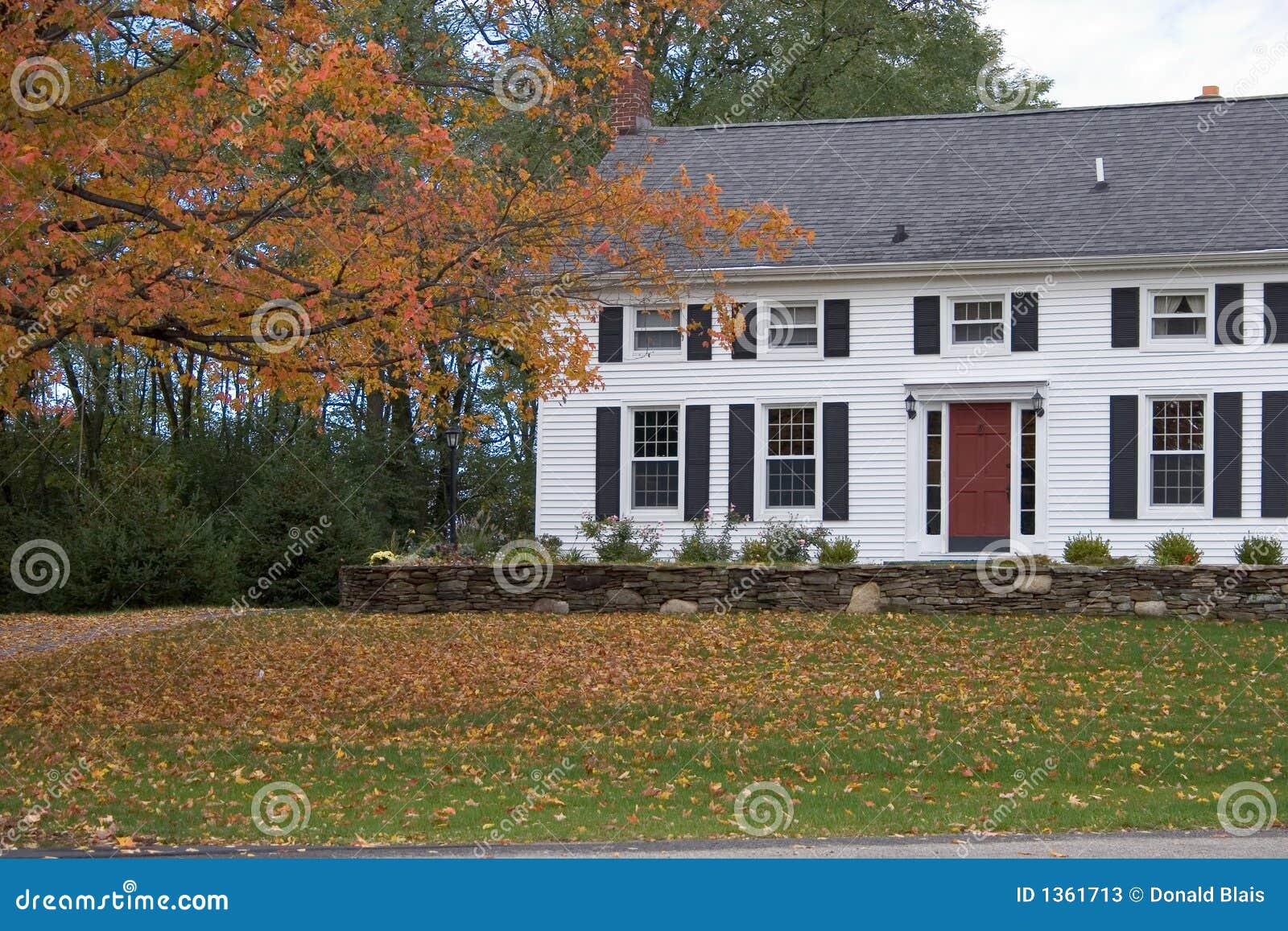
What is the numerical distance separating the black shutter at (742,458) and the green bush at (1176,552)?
6.05 meters

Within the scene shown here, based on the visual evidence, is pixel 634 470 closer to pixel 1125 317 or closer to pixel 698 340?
pixel 698 340

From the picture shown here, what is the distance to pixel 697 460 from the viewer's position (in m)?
23.5

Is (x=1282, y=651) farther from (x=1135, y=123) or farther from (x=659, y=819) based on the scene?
(x=1135, y=123)

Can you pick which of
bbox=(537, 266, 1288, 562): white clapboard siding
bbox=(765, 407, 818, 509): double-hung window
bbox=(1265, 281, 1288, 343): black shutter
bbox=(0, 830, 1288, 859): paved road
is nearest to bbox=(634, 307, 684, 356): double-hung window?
bbox=(537, 266, 1288, 562): white clapboard siding

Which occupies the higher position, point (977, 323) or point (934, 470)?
point (977, 323)

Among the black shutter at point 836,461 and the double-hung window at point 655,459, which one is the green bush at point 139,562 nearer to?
the double-hung window at point 655,459

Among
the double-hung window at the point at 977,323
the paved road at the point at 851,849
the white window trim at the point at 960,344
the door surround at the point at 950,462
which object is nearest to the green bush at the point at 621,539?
the door surround at the point at 950,462

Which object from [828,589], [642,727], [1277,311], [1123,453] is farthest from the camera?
[1123,453]

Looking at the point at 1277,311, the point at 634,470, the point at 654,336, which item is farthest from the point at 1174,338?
the point at 634,470

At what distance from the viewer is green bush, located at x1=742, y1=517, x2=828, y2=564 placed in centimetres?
2150

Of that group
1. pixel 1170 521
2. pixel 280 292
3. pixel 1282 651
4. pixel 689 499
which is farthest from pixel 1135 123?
pixel 280 292

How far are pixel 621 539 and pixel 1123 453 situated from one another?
7585mm

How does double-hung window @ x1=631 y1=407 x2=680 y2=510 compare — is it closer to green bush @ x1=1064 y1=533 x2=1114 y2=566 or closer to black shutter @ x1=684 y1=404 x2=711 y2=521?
black shutter @ x1=684 y1=404 x2=711 y2=521

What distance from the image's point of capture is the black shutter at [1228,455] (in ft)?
70.2
